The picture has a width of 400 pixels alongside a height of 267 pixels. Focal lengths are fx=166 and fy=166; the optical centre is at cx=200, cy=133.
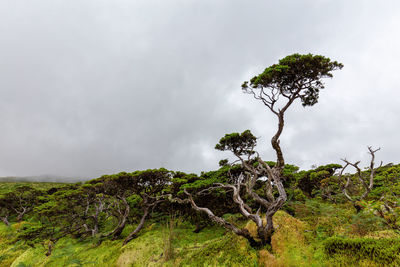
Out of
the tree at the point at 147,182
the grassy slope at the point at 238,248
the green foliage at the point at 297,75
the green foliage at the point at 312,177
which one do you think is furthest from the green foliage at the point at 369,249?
the green foliage at the point at 312,177

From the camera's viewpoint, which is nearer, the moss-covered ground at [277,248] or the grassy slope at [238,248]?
the moss-covered ground at [277,248]

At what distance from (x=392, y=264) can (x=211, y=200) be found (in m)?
12.3

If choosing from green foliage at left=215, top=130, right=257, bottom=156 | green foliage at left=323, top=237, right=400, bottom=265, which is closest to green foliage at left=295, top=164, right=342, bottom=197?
green foliage at left=215, top=130, right=257, bottom=156

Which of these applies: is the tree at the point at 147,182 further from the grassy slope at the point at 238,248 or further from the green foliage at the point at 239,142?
the green foliage at the point at 239,142

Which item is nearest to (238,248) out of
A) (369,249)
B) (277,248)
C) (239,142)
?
(277,248)

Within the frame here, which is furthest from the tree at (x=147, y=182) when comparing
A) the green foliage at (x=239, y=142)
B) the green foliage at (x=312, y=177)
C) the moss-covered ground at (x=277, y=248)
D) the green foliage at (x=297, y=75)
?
the green foliage at (x=312, y=177)

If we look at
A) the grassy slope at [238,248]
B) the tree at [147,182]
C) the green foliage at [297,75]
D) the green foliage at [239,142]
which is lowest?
the grassy slope at [238,248]

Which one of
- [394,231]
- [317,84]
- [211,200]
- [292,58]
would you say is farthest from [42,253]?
[317,84]

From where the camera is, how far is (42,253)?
15.2 m

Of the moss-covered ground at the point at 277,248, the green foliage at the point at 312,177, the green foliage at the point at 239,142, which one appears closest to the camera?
the moss-covered ground at the point at 277,248

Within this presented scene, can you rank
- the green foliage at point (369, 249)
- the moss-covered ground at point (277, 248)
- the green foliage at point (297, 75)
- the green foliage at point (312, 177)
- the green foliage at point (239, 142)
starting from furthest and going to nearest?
the green foliage at point (312, 177) < the green foliage at point (239, 142) < the green foliage at point (297, 75) < the moss-covered ground at point (277, 248) < the green foliage at point (369, 249)

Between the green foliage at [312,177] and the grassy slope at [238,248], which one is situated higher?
the green foliage at [312,177]

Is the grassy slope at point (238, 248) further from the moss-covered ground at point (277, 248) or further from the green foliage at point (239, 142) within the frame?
the green foliage at point (239, 142)

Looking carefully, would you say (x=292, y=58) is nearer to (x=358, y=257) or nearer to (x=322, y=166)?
(x=358, y=257)
